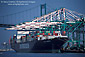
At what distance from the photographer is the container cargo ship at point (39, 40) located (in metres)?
9.23

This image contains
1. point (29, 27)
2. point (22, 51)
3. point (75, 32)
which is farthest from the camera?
point (75, 32)

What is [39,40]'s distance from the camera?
9383 millimetres

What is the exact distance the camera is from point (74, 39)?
34.0ft

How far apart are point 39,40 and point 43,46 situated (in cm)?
46

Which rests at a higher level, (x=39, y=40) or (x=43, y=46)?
(x=39, y=40)

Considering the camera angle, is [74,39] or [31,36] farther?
[74,39]

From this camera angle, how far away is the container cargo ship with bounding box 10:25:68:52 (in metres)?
9.23

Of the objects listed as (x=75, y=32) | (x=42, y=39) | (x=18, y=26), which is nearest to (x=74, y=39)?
(x=75, y=32)

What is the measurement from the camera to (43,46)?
9.28 meters

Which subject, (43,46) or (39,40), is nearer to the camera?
(43,46)

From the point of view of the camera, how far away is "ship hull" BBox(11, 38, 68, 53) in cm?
914

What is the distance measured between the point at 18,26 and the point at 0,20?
3.88 feet

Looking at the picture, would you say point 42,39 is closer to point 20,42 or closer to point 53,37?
point 53,37

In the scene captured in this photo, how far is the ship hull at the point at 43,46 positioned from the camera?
9141 millimetres
